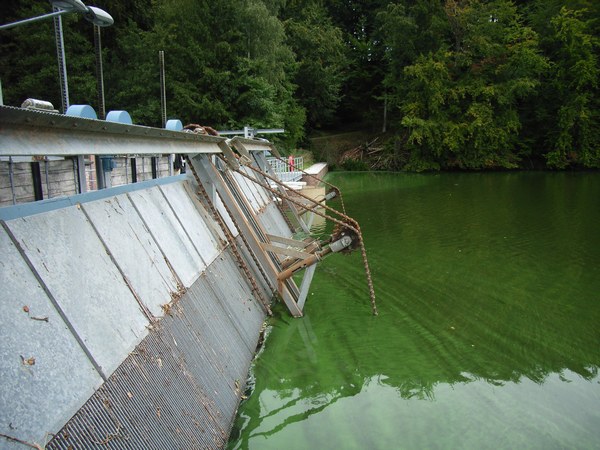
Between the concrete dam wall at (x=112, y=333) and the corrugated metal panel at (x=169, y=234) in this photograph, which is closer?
the concrete dam wall at (x=112, y=333)

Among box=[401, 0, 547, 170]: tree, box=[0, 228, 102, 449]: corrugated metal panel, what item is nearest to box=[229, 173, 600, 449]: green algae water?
box=[0, 228, 102, 449]: corrugated metal panel

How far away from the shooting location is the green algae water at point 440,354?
14.2ft

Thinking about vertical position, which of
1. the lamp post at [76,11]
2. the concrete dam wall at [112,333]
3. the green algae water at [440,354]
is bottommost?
the green algae water at [440,354]

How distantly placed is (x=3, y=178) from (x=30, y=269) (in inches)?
145

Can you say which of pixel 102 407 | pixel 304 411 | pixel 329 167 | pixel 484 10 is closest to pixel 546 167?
pixel 484 10

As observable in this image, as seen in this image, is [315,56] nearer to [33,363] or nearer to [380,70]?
[380,70]

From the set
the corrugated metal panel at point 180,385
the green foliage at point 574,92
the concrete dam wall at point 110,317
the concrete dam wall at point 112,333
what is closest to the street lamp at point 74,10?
the concrete dam wall at point 110,317

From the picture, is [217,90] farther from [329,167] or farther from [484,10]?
[484,10]

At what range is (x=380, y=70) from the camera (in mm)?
40625

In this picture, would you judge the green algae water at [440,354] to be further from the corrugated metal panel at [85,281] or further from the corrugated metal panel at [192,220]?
the corrugated metal panel at [85,281]

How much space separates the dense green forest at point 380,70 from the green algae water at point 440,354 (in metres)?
17.7

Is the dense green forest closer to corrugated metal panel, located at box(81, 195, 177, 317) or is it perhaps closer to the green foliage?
the green foliage

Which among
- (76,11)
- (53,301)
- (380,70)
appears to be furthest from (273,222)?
(380,70)

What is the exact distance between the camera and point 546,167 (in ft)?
110
